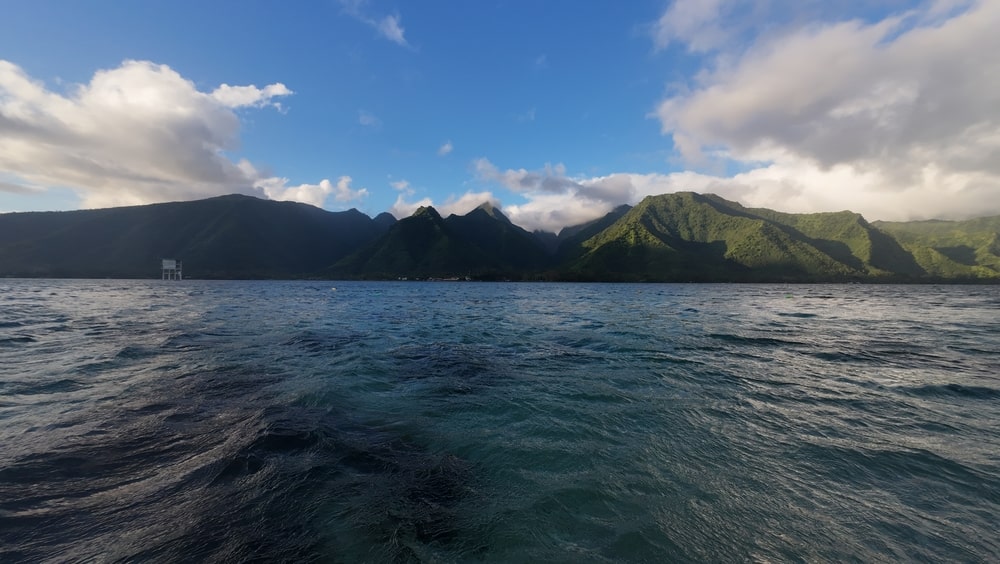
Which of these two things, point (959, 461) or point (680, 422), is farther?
point (680, 422)

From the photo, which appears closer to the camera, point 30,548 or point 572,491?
point 30,548

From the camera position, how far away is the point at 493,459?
26.6 feet

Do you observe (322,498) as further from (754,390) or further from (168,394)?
(754,390)

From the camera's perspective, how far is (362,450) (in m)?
8.32

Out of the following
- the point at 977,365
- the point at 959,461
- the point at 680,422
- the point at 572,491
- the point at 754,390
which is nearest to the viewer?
the point at 572,491

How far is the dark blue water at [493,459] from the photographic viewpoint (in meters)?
5.37

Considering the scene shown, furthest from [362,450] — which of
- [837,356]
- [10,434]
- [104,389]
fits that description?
[837,356]

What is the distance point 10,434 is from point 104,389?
3855 mm

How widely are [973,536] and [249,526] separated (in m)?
10.5

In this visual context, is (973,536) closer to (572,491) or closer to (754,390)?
(572,491)

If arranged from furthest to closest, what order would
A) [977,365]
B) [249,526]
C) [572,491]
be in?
[977,365]
[572,491]
[249,526]

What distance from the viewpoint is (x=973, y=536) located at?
18.4 feet

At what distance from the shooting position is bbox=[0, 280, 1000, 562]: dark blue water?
5.37 m

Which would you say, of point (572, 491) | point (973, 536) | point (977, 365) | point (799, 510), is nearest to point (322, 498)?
point (572, 491)
